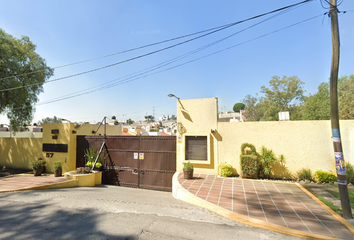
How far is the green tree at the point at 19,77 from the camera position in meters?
12.4

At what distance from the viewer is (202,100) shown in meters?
9.29

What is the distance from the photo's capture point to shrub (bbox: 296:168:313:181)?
7.49 metres

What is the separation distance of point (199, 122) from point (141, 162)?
404 centimetres

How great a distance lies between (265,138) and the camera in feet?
26.8

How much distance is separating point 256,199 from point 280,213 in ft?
3.21

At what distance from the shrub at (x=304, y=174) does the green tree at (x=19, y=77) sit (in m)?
17.4

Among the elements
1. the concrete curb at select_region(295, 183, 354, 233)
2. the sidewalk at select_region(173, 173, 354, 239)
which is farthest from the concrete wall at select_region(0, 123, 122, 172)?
the concrete curb at select_region(295, 183, 354, 233)

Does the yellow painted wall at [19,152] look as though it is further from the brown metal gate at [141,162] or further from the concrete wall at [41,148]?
the brown metal gate at [141,162]

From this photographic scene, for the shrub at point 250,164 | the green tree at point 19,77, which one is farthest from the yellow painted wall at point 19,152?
the shrub at point 250,164

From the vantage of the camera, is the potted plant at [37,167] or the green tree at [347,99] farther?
the green tree at [347,99]

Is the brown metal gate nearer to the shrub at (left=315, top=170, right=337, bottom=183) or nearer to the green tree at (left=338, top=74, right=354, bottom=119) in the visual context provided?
the shrub at (left=315, top=170, right=337, bottom=183)

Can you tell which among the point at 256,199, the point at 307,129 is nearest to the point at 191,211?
the point at 256,199

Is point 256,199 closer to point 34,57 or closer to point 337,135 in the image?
point 337,135

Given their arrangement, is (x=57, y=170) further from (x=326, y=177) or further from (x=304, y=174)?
(x=326, y=177)
